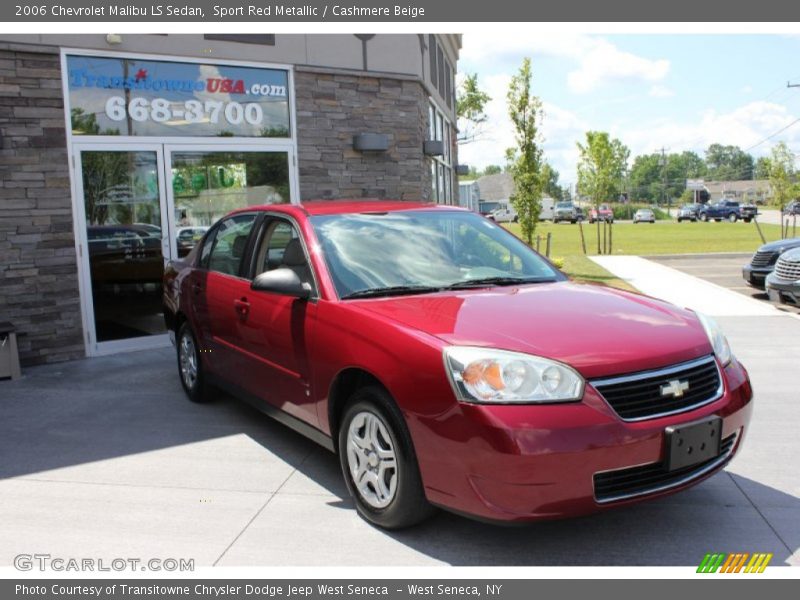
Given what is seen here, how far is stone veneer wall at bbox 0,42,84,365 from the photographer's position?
777 centimetres

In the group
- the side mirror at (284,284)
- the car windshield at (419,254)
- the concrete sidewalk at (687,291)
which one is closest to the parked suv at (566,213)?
the concrete sidewalk at (687,291)

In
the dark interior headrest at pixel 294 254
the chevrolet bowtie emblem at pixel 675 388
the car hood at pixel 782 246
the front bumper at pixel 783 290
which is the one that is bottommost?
the front bumper at pixel 783 290

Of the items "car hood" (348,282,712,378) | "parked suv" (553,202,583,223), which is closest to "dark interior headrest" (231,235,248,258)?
"car hood" (348,282,712,378)

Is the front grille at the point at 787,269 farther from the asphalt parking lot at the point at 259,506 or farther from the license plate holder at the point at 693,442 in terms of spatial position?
the license plate holder at the point at 693,442

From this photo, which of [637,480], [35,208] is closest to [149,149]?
[35,208]

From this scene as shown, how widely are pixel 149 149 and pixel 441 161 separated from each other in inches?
313

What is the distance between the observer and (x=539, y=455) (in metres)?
2.99

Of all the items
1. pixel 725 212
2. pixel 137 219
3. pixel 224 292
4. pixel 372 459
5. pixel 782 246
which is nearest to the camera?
pixel 372 459

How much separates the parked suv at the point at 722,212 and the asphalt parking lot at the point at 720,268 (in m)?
40.6

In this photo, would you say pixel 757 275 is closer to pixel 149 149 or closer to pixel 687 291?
pixel 687 291

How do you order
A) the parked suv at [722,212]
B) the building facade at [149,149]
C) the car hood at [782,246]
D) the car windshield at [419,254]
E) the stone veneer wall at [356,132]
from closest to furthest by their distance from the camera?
the car windshield at [419,254]
the building facade at [149,149]
the stone veneer wall at [356,132]
the car hood at [782,246]
the parked suv at [722,212]

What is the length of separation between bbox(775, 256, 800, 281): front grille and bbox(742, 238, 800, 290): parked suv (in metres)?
1.03

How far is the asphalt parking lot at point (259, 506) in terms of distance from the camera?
3.49 m
